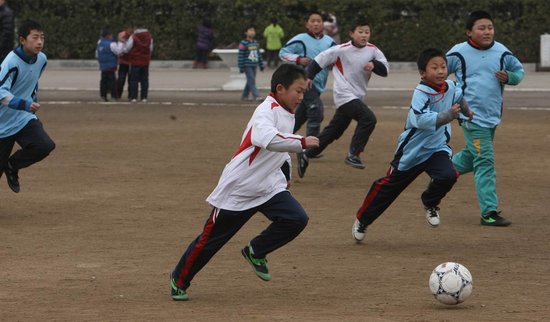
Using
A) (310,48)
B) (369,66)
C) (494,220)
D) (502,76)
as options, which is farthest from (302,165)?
(502,76)

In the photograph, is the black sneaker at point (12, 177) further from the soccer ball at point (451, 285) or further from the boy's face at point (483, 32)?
the soccer ball at point (451, 285)

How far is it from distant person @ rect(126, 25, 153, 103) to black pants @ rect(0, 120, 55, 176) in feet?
43.6

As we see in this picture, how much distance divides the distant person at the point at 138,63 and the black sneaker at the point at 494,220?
14840 mm

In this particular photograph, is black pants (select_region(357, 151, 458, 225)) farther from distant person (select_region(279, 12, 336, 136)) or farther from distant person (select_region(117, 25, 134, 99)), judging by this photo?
distant person (select_region(117, 25, 134, 99))

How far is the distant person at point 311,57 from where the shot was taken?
51.1 ft

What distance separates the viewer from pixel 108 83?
1022 inches

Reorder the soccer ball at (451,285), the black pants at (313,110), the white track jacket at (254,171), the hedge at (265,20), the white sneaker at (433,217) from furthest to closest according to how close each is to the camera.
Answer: the hedge at (265,20) < the black pants at (313,110) < the white sneaker at (433,217) < the white track jacket at (254,171) < the soccer ball at (451,285)

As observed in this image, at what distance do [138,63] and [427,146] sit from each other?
15.8m

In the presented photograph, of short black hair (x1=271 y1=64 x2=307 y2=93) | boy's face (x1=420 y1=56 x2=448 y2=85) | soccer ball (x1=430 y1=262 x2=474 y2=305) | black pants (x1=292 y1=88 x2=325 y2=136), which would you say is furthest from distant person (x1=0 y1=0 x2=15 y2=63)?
soccer ball (x1=430 y1=262 x2=474 y2=305)

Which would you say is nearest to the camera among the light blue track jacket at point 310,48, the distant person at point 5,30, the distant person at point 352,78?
the distant person at point 352,78

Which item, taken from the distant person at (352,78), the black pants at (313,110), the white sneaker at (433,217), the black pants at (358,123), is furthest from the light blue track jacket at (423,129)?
the black pants at (313,110)

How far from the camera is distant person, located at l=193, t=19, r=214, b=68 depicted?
120 ft

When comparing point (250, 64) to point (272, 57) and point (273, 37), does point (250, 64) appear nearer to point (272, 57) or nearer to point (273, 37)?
point (273, 37)

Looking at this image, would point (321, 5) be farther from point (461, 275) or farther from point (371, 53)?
point (461, 275)
